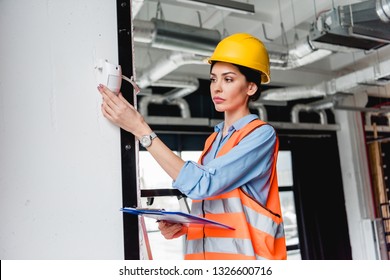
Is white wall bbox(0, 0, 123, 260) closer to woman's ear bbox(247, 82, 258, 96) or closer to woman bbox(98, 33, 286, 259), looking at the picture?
woman bbox(98, 33, 286, 259)

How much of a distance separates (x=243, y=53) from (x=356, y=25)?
6.64 feet

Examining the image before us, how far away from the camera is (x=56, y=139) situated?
35.4 inches

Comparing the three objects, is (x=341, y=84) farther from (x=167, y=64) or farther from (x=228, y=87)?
(x=228, y=87)

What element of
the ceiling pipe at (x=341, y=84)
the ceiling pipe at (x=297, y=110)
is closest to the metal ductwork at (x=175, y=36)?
the ceiling pipe at (x=341, y=84)

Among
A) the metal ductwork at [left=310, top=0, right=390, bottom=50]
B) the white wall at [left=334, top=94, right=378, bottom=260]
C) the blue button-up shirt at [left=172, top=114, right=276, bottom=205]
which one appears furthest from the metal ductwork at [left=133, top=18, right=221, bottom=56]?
the white wall at [left=334, top=94, right=378, bottom=260]

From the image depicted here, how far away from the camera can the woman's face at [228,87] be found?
1.31 m

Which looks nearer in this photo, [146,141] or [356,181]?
[146,141]

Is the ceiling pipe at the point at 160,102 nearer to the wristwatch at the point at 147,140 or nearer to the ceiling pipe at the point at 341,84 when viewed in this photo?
the ceiling pipe at the point at 341,84

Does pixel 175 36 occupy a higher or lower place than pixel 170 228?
higher

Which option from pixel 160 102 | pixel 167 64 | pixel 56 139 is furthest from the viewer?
pixel 160 102

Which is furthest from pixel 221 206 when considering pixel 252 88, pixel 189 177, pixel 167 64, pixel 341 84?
pixel 341 84

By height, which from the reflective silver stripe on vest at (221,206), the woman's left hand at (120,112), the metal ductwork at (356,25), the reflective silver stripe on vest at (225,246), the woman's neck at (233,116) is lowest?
the reflective silver stripe on vest at (225,246)

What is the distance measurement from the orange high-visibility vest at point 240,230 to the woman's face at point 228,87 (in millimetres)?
131
